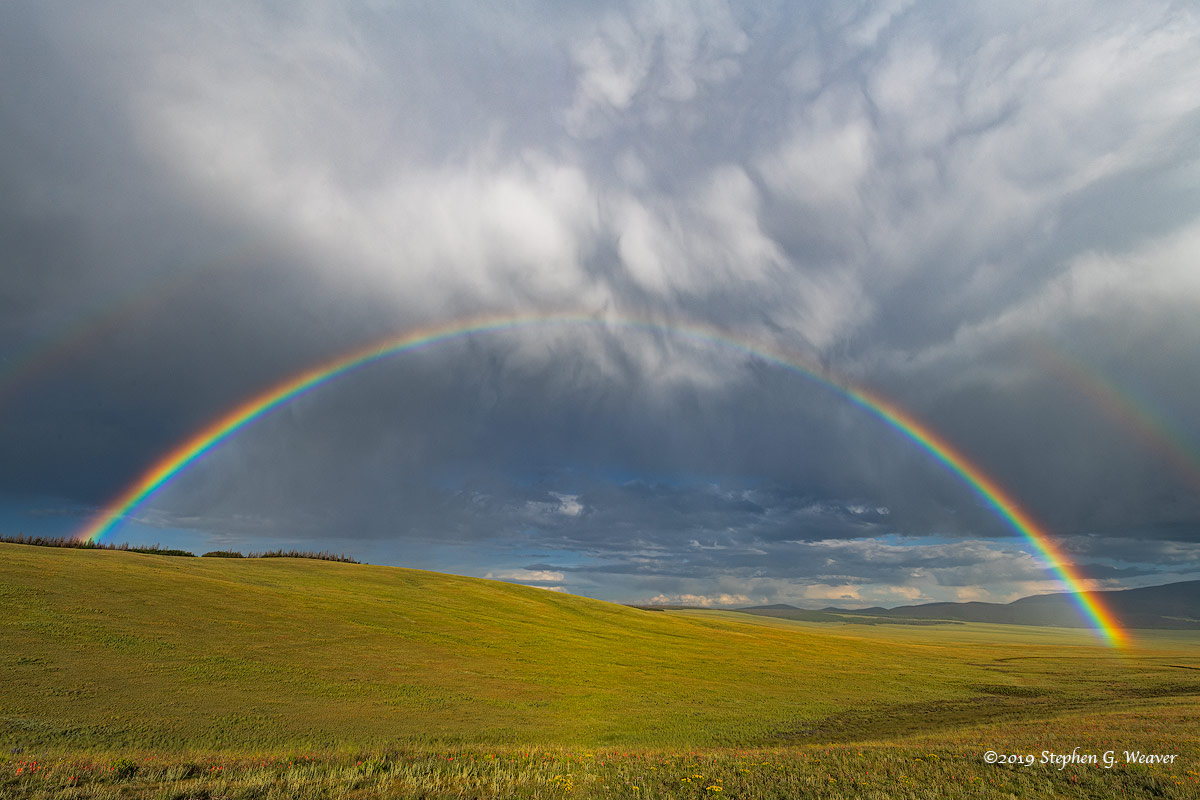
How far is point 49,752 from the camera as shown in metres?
19.4

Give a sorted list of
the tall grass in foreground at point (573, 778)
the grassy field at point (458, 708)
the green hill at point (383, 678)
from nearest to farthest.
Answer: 1. the tall grass in foreground at point (573, 778)
2. the grassy field at point (458, 708)
3. the green hill at point (383, 678)

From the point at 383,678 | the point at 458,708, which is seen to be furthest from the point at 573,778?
the point at 383,678

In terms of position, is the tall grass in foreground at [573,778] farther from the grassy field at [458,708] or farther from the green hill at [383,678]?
the green hill at [383,678]

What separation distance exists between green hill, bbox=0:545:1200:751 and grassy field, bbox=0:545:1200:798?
22 centimetres

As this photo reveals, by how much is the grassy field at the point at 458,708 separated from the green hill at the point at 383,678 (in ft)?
0.73

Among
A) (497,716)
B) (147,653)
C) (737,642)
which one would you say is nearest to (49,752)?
(147,653)

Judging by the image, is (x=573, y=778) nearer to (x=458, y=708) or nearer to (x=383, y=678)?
(x=458, y=708)

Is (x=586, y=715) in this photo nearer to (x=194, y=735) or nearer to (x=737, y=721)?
(x=737, y=721)

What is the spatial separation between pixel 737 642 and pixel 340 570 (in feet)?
194

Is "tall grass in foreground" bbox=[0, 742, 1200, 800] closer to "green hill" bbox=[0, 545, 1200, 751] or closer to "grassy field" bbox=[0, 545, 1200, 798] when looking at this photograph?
"grassy field" bbox=[0, 545, 1200, 798]

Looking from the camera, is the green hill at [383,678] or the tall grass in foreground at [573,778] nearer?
the tall grass in foreground at [573,778]

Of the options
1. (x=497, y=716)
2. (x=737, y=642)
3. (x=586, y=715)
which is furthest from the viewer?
(x=737, y=642)

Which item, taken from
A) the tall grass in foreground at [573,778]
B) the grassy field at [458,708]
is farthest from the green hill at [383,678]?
the tall grass in foreground at [573,778]

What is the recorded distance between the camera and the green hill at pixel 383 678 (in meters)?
25.8
